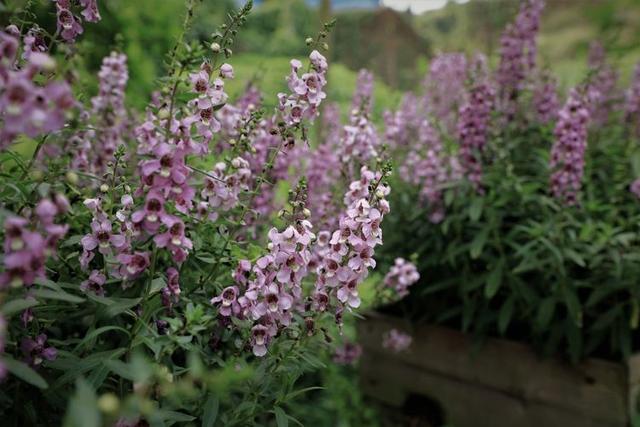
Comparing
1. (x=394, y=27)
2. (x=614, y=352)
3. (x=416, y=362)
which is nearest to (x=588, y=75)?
(x=614, y=352)

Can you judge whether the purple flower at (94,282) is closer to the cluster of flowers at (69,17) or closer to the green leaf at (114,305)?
the green leaf at (114,305)

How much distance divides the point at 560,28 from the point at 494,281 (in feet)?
46.8

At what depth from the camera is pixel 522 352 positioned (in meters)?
2.87

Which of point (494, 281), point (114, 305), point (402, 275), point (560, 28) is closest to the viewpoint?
point (114, 305)

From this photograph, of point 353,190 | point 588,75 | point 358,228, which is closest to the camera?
point 358,228

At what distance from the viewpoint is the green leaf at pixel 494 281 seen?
8.57ft

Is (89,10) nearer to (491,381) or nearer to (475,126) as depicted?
(475,126)

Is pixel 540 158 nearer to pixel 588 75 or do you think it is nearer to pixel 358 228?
pixel 588 75

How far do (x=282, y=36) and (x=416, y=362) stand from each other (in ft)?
40.1

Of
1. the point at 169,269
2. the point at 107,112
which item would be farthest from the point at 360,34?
the point at 169,269

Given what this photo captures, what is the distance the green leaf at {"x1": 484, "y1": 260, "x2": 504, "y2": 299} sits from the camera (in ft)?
8.57

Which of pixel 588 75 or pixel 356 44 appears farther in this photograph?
pixel 356 44

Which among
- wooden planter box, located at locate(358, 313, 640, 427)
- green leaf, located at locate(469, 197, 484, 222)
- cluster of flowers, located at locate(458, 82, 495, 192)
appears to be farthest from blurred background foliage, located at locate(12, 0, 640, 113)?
wooden planter box, located at locate(358, 313, 640, 427)

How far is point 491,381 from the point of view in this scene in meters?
2.96
